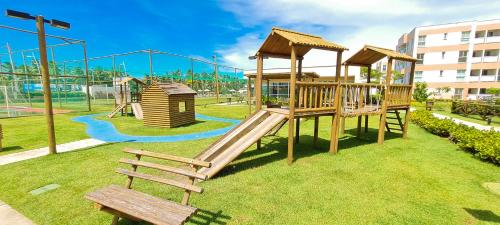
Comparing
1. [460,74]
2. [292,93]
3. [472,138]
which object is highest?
[460,74]

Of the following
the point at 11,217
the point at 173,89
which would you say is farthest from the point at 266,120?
the point at 173,89

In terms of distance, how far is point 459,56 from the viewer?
3838 centimetres

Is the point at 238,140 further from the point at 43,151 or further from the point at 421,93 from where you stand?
the point at 421,93

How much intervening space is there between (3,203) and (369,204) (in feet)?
23.5

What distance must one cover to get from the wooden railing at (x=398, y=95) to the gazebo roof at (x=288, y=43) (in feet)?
12.7

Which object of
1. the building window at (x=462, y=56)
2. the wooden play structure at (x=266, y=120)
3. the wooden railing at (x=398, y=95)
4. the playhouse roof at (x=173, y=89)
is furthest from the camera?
the building window at (x=462, y=56)

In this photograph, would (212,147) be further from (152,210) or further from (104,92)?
(104,92)

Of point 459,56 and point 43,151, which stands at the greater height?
point 459,56

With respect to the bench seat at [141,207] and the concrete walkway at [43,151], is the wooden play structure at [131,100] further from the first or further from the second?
the bench seat at [141,207]

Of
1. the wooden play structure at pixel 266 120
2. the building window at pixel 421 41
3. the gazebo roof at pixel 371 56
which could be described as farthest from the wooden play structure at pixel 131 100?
the building window at pixel 421 41

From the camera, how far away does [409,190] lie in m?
5.33

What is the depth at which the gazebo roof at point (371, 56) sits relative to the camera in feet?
30.7

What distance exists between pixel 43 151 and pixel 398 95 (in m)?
14.0

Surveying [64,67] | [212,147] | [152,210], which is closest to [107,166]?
[212,147]
